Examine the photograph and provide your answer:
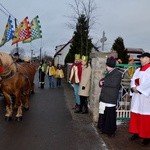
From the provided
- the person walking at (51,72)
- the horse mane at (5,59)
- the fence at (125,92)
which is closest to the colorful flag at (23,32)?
the person walking at (51,72)

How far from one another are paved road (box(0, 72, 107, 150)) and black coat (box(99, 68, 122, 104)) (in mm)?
932

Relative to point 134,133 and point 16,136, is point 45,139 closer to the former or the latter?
point 16,136

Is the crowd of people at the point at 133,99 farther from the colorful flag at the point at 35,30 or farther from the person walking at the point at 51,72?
the person walking at the point at 51,72

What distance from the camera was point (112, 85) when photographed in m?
8.73

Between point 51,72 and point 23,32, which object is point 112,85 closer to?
point 23,32

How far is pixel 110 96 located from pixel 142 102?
0.90m

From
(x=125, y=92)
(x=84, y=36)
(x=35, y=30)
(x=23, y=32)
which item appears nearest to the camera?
(x=125, y=92)

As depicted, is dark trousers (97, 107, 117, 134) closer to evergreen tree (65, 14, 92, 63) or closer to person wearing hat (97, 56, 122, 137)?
person wearing hat (97, 56, 122, 137)

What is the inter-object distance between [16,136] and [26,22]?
12222 millimetres

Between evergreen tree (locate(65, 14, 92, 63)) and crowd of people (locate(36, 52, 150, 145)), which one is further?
evergreen tree (locate(65, 14, 92, 63))

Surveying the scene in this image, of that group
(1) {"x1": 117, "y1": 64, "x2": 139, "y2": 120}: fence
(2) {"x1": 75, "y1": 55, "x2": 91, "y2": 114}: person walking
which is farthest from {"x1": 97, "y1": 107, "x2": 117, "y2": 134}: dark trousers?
(2) {"x1": 75, "y1": 55, "x2": 91, "y2": 114}: person walking

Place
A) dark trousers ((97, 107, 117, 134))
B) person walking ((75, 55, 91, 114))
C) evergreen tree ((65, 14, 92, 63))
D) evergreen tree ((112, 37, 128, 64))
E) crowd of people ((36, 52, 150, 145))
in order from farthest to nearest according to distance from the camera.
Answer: evergreen tree ((65, 14, 92, 63)) < evergreen tree ((112, 37, 128, 64)) < person walking ((75, 55, 91, 114)) < dark trousers ((97, 107, 117, 134)) < crowd of people ((36, 52, 150, 145))

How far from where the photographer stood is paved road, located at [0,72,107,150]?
25.9 feet

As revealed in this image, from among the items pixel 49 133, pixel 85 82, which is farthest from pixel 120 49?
pixel 49 133
